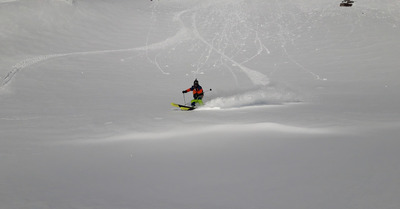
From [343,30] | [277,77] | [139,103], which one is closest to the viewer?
[139,103]

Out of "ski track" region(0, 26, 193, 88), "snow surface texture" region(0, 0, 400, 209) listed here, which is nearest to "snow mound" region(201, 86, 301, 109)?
"snow surface texture" region(0, 0, 400, 209)

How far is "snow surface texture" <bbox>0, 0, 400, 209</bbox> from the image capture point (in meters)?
5.11

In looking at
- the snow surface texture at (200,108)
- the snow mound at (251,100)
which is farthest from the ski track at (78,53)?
the snow mound at (251,100)

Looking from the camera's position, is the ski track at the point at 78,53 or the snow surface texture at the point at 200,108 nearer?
the snow surface texture at the point at 200,108

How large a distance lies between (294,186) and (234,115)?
6813 millimetres

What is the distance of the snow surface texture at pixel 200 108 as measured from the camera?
5.11m

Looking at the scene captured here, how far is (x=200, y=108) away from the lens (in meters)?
14.0

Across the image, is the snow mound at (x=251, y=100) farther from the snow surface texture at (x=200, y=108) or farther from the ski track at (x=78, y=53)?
the ski track at (x=78, y=53)

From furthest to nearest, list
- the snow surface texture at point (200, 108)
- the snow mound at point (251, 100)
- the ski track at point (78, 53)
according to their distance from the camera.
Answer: the ski track at point (78, 53), the snow mound at point (251, 100), the snow surface texture at point (200, 108)

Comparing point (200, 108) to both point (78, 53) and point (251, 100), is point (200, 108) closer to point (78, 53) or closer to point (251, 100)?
point (251, 100)

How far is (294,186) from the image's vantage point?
4941 mm

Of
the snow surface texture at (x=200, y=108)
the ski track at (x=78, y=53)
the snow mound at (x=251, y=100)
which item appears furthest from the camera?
the ski track at (x=78, y=53)

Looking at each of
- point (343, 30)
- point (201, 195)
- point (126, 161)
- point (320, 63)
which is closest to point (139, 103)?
point (126, 161)

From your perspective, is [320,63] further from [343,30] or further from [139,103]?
[139,103]
